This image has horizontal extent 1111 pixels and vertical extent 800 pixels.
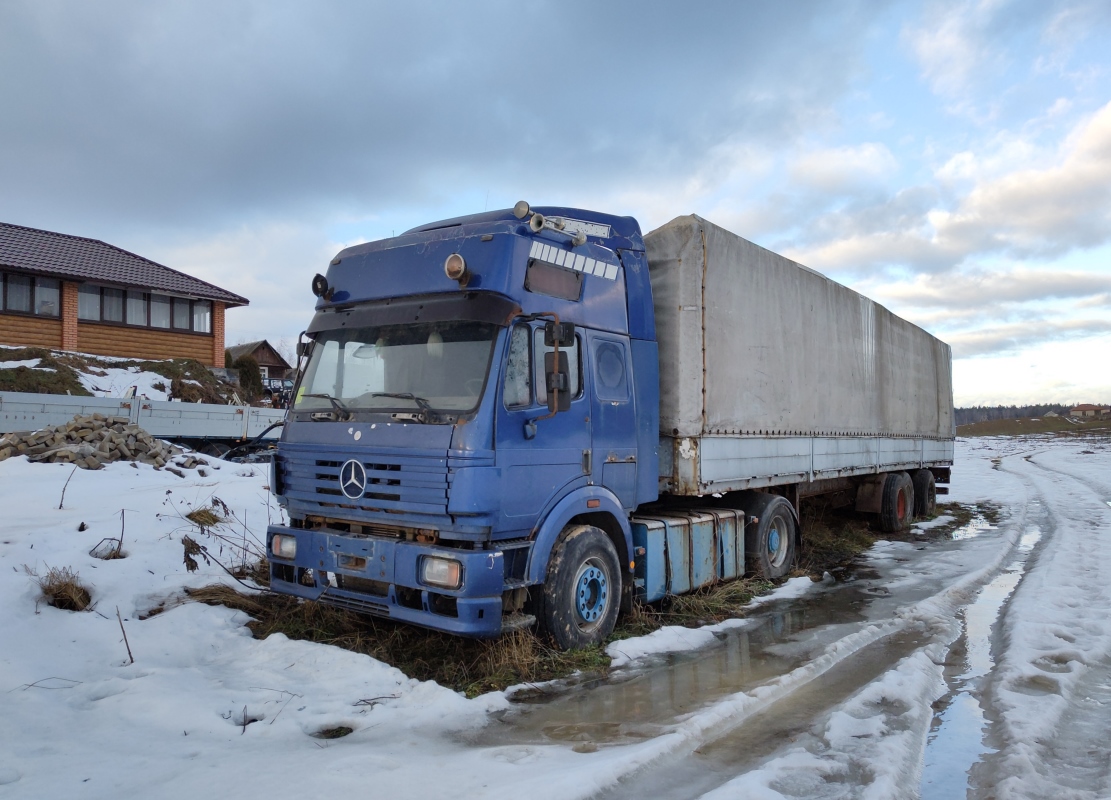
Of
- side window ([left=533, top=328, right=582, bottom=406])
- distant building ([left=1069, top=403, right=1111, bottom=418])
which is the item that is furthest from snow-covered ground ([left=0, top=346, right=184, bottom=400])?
distant building ([left=1069, top=403, right=1111, bottom=418])

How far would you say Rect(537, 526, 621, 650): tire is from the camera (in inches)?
210

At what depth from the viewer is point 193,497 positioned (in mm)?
9742

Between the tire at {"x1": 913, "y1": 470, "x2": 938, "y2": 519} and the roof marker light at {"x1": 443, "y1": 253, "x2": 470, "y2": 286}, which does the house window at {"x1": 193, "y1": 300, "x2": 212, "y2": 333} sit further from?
the roof marker light at {"x1": 443, "y1": 253, "x2": 470, "y2": 286}

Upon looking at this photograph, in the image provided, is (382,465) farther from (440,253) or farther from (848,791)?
(848,791)

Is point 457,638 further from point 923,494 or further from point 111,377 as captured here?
point 111,377

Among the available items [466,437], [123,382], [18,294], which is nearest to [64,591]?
[466,437]

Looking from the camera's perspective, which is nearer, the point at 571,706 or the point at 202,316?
the point at 571,706

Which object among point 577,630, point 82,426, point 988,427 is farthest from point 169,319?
point 988,427

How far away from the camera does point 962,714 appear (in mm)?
4375

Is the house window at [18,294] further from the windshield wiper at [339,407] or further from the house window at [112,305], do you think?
the windshield wiper at [339,407]

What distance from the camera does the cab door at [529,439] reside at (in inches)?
200

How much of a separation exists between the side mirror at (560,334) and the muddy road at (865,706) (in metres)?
2.32

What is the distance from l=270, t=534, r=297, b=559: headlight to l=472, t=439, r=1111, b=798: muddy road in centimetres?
215

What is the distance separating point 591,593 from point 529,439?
1417mm
